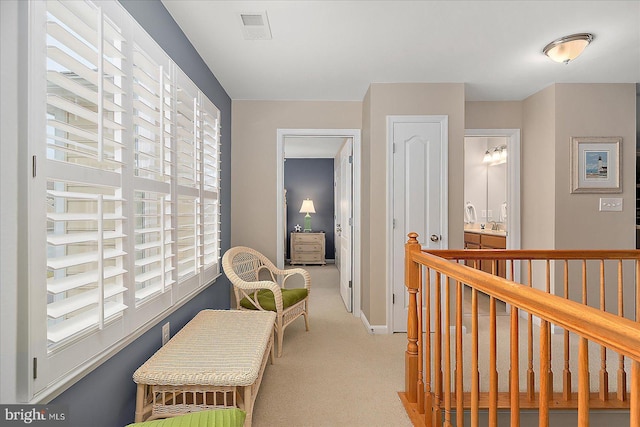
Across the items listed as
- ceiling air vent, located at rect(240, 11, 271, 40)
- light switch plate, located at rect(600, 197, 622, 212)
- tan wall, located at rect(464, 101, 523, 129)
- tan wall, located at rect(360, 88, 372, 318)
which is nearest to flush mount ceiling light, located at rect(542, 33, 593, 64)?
tan wall, located at rect(464, 101, 523, 129)

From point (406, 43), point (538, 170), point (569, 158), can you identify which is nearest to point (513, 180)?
point (538, 170)

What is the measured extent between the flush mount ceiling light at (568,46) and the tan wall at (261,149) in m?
1.81

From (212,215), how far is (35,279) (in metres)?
2.06

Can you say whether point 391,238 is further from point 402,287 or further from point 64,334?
point 64,334

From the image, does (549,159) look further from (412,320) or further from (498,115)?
(412,320)

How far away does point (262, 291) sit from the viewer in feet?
11.3

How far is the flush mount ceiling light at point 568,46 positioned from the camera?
8.12 feet

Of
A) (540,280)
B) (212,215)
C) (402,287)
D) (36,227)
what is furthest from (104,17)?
(540,280)

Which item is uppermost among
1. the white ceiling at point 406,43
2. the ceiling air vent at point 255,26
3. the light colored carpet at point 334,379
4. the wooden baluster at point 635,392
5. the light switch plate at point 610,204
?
the white ceiling at point 406,43

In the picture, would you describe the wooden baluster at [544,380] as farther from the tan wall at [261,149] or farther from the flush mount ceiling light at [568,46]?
the tan wall at [261,149]

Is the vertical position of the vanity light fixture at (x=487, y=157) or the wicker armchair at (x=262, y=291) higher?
the vanity light fixture at (x=487, y=157)

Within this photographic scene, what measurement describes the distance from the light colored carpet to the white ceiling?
2.35 meters

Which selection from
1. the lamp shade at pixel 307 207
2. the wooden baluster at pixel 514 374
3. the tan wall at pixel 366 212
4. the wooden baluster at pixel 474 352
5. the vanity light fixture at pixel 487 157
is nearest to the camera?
the wooden baluster at pixel 514 374

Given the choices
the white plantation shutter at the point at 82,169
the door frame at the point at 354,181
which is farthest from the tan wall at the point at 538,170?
the white plantation shutter at the point at 82,169
